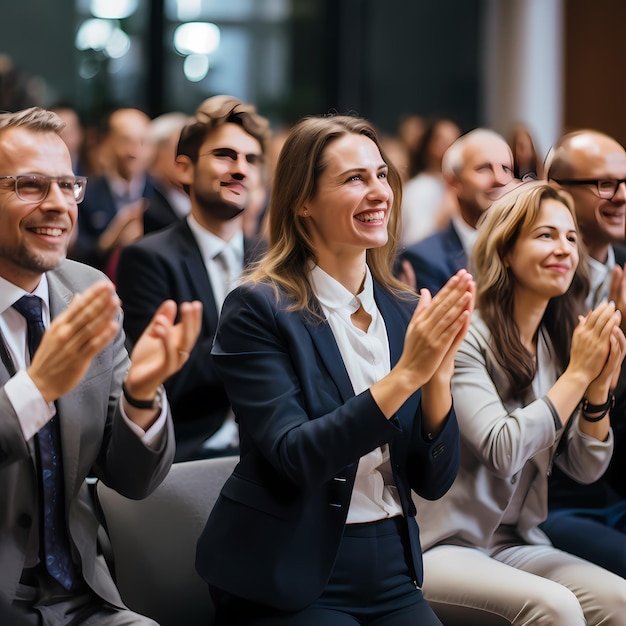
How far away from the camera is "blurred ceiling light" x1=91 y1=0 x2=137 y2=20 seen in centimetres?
867

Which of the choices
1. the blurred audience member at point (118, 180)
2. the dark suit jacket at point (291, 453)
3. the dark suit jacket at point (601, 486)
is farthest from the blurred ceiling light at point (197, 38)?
the dark suit jacket at point (291, 453)

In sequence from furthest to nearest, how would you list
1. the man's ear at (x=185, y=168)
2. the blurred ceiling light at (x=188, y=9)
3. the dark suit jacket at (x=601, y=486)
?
1. the blurred ceiling light at (x=188, y=9)
2. the man's ear at (x=185, y=168)
3. the dark suit jacket at (x=601, y=486)

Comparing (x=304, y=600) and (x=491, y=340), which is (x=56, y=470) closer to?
(x=304, y=600)

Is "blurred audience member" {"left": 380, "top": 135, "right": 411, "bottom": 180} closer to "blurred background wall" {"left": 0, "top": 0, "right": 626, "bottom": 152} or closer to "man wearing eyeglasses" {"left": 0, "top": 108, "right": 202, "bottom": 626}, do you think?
"blurred background wall" {"left": 0, "top": 0, "right": 626, "bottom": 152}

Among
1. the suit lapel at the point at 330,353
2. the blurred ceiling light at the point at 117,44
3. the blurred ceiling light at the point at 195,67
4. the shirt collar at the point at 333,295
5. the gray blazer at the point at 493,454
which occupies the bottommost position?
the gray blazer at the point at 493,454

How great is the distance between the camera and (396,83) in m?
9.49

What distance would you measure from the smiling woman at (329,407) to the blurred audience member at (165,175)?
175 cm

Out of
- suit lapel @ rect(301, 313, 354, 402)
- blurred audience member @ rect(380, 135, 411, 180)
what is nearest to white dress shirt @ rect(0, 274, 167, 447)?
suit lapel @ rect(301, 313, 354, 402)

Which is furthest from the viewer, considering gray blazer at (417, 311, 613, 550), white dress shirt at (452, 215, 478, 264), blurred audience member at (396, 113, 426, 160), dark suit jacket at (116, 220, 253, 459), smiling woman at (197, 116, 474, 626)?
→ blurred audience member at (396, 113, 426, 160)

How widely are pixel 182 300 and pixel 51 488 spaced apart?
4.67 ft

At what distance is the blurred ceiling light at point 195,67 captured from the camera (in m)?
9.07

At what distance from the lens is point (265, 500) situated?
201 cm

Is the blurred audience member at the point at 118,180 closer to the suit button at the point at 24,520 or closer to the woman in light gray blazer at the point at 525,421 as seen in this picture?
the woman in light gray blazer at the point at 525,421

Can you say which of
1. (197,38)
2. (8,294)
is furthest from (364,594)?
(197,38)
